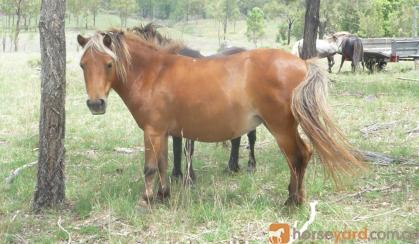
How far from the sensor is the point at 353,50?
59.2ft

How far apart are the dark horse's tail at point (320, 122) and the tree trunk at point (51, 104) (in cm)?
219

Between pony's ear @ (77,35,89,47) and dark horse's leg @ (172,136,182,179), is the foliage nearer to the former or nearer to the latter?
dark horse's leg @ (172,136,182,179)

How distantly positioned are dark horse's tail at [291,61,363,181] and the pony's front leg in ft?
4.38

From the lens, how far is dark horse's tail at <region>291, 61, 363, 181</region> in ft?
13.2

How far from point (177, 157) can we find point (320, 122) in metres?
2.11

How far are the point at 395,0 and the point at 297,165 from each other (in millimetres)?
46777

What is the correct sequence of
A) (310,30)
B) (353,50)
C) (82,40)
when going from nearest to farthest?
(82,40), (310,30), (353,50)

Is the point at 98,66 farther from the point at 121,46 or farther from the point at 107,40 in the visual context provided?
the point at 121,46

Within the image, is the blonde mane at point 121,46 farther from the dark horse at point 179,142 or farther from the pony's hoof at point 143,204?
the pony's hoof at point 143,204

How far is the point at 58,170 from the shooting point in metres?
4.51

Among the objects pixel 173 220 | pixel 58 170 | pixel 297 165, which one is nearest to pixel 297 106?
pixel 297 165

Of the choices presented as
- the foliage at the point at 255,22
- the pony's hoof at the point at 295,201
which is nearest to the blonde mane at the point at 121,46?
the pony's hoof at the point at 295,201

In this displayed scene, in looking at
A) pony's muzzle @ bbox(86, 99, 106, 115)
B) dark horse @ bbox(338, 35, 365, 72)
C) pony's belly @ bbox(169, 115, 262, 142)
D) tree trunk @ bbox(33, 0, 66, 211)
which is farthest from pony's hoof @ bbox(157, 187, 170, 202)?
dark horse @ bbox(338, 35, 365, 72)

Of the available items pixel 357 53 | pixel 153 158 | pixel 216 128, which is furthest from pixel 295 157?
pixel 357 53
